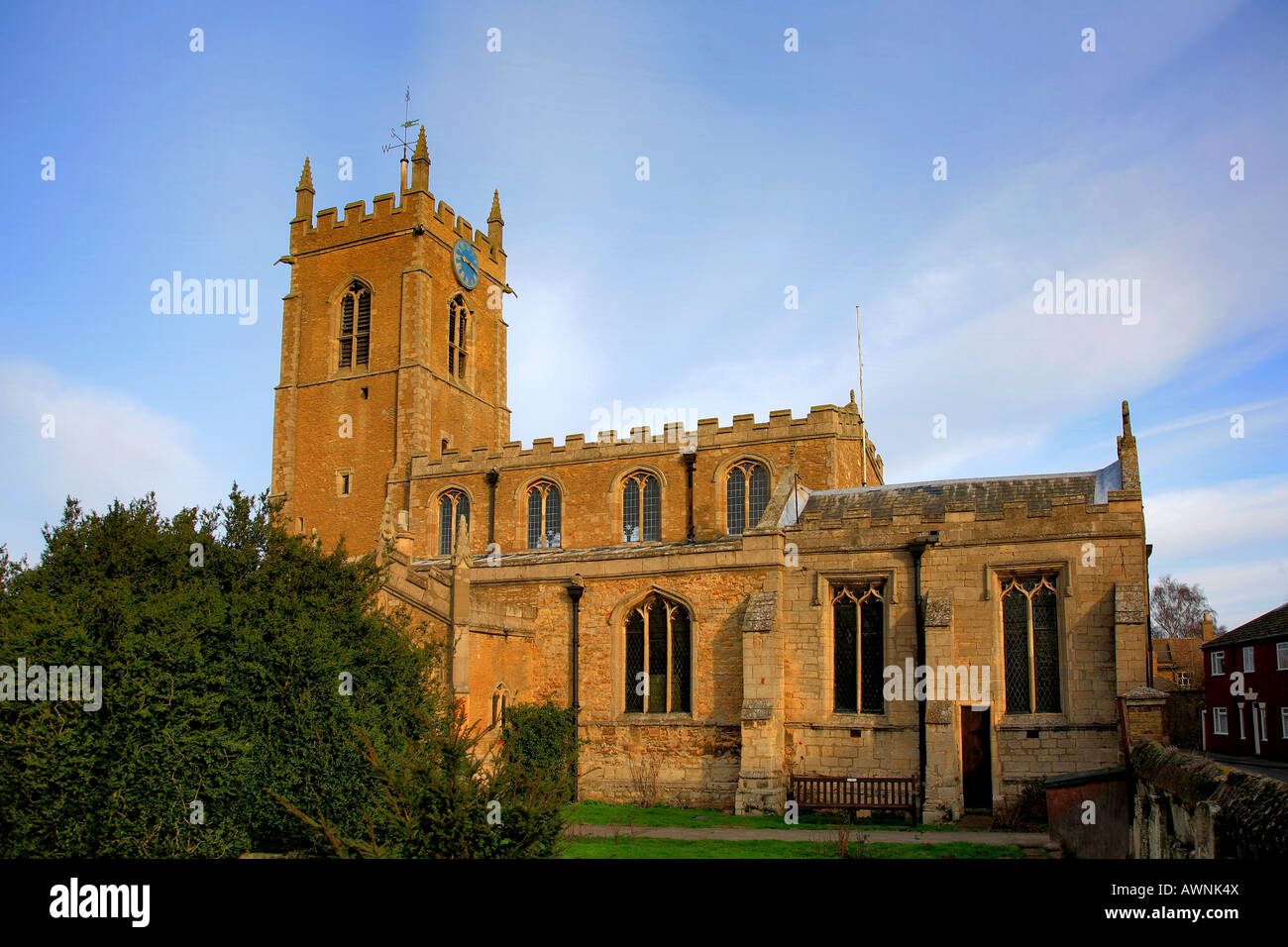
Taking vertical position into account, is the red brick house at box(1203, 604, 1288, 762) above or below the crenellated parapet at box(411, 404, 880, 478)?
below

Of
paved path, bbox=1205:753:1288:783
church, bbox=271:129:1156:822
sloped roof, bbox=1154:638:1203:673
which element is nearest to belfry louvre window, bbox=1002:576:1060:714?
church, bbox=271:129:1156:822

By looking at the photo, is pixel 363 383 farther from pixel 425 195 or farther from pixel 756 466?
pixel 756 466

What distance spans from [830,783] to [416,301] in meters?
26.4

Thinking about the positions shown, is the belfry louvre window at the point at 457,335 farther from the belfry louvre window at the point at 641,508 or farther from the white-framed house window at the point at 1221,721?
the white-framed house window at the point at 1221,721

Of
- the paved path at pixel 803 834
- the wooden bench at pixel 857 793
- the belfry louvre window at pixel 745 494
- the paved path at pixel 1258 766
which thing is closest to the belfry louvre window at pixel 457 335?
the belfry louvre window at pixel 745 494

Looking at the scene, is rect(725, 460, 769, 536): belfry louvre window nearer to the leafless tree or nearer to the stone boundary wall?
the stone boundary wall

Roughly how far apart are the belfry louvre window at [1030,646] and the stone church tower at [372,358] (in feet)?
75.2

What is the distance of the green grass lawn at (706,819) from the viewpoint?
62.7 ft

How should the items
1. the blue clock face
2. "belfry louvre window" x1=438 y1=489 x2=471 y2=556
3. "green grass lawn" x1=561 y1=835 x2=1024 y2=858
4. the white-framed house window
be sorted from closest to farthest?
"green grass lawn" x1=561 y1=835 x2=1024 y2=858 < "belfry louvre window" x1=438 y1=489 x2=471 y2=556 < the blue clock face < the white-framed house window

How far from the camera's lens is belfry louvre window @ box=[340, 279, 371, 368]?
40.5 m

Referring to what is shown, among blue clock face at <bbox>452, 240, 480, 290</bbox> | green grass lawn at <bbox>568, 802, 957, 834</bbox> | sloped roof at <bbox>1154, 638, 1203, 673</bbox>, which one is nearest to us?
green grass lawn at <bbox>568, 802, 957, 834</bbox>

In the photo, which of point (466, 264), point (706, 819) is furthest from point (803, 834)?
point (466, 264)

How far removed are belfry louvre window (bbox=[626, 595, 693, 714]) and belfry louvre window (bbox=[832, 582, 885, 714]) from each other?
3.56 m
